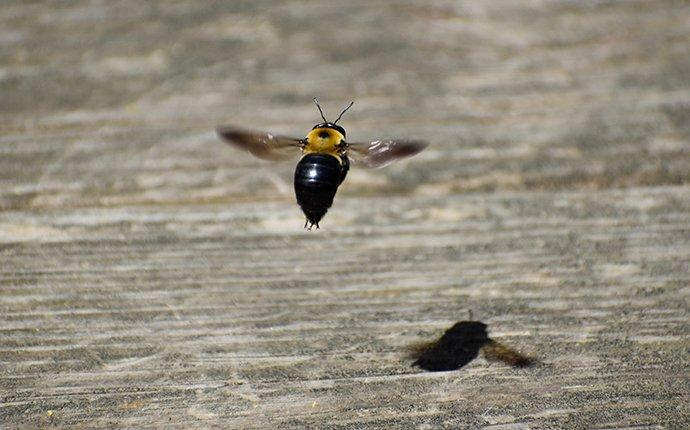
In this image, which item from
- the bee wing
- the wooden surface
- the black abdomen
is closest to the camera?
the wooden surface

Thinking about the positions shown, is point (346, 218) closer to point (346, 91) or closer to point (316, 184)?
point (316, 184)

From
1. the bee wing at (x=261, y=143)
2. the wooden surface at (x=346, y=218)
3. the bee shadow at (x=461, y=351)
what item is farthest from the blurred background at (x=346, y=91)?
the bee shadow at (x=461, y=351)

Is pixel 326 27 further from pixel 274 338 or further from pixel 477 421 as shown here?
pixel 477 421

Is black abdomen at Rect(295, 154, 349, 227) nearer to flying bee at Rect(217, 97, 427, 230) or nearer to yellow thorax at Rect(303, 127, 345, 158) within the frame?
flying bee at Rect(217, 97, 427, 230)

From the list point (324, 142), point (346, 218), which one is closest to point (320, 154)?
point (324, 142)

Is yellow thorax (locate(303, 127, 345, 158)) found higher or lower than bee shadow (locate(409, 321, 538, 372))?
higher

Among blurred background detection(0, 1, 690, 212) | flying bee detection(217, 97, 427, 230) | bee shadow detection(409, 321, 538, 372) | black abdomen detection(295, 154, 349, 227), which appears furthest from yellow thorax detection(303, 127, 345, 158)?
bee shadow detection(409, 321, 538, 372)

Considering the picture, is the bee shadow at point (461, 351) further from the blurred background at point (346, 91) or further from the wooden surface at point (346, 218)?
the blurred background at point (346, 91)
